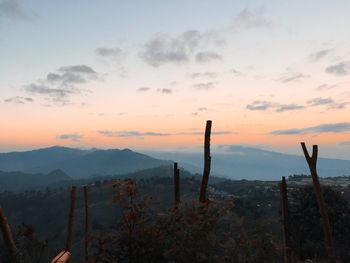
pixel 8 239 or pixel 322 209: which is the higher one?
pixel 322 209

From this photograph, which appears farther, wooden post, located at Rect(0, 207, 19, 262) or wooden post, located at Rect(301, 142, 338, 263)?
wooden post, located at Rect(301, 142, 338, 263)

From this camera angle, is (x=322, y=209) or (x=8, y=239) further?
(x=322, y=209)

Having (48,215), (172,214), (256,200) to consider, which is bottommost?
(48,215)

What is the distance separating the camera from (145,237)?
43.8 feet

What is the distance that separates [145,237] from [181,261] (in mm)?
1602

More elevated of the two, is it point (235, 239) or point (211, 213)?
point (211, 213)

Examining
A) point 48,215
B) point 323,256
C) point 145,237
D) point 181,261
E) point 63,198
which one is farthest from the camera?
point 63,198

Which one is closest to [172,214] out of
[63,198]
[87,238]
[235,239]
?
[235,239]

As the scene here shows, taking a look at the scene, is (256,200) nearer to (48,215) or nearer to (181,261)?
(48,215)

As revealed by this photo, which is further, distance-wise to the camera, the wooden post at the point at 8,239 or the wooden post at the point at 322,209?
the wooden post at the point at 322,209

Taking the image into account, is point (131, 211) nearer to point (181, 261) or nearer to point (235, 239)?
point (181, 261)

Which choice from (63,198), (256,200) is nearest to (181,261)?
(256,200)

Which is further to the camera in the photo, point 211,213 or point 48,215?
point 48,215

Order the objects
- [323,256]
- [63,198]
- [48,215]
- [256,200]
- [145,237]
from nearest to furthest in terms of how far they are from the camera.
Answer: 1. [145,237]
2. [323,256]
3. [256,200]
4. [48,215]
5. [63,198]
